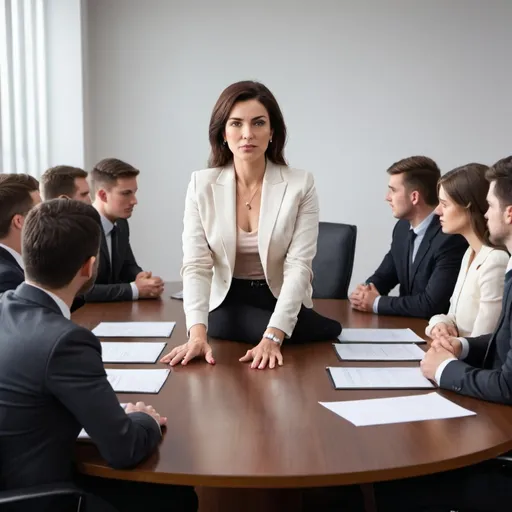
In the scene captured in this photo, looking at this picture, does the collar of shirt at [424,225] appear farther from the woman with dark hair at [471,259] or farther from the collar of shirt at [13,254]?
the collar of shirt at [13,254]

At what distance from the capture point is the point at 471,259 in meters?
2.62

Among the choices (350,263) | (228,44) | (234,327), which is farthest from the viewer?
(228,44)

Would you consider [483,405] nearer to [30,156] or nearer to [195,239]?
[195,239]

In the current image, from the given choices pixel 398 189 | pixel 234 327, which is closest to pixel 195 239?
pixel 234 327

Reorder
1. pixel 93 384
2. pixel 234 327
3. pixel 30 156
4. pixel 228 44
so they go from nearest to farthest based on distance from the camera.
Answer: pixel 93 384, pixel 234 327, pixel 30 156, pixel 228 44

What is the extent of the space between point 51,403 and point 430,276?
6.47 ft

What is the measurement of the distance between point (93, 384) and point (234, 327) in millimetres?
1003

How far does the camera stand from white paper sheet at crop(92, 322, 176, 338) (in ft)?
8.17

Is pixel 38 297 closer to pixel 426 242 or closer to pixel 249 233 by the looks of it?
pixel 249 233

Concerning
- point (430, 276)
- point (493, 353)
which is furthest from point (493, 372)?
point (430, 276)

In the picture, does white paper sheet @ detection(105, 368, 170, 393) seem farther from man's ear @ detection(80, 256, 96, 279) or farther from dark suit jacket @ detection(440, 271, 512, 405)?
dark suit jacket @ detection(440, 271, 512, 405)

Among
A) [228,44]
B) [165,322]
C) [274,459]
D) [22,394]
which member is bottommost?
[165,322]

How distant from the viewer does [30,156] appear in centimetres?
441

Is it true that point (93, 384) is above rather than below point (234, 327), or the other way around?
above
